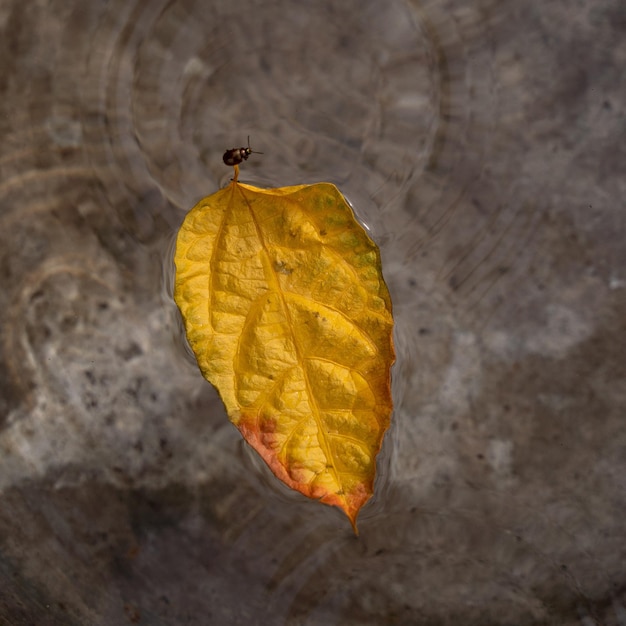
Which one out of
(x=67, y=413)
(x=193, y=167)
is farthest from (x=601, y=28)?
(x=67, y=413)

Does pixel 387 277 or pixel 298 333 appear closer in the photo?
pixel 298 333

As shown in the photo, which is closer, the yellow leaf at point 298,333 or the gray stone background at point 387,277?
the yellow leaf at point 298,333

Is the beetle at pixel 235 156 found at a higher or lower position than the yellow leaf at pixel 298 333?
higher

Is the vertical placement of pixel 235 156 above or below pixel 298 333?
above

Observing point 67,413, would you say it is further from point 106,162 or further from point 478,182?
point 478,182
